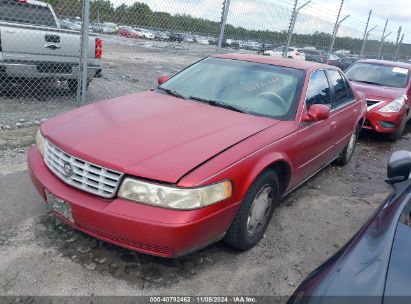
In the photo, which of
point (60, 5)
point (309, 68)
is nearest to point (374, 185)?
point (309, 68)

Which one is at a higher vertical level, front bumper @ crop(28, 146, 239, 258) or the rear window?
the rear window

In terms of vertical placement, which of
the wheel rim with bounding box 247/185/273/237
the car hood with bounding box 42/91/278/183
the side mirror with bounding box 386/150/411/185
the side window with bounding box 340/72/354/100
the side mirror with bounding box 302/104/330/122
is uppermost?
the side window with bounding box 340/72/354/100

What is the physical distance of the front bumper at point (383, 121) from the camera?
22.3ft

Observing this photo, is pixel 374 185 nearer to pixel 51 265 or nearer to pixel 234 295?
pixel 234 295

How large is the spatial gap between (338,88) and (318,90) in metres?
0.82

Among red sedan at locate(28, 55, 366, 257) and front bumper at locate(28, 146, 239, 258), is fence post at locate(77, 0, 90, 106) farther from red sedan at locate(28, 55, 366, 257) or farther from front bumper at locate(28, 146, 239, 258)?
front bumper at locate(28, 146, 239, 258)

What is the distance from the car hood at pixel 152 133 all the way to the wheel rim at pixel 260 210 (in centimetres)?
50

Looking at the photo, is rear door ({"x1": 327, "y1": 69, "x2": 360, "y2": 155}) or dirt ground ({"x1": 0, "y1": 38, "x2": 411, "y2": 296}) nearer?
A: dirt ground ({"x1": 0, "y1": 38, "x2": 411, "y2": 296})

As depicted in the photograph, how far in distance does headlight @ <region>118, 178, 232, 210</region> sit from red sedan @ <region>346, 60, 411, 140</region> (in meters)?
5.58

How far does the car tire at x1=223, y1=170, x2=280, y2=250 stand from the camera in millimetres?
2697

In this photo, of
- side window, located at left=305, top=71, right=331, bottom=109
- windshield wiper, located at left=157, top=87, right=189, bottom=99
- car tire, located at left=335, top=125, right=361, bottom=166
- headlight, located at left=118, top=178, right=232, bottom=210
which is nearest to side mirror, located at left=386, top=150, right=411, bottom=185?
headlight, located at left=118, top=178, right=232, bottom=210

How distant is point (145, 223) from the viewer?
7.23ft

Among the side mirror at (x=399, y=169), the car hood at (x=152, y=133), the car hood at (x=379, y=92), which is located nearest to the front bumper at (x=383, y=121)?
the car hood at (x=379, y=92)

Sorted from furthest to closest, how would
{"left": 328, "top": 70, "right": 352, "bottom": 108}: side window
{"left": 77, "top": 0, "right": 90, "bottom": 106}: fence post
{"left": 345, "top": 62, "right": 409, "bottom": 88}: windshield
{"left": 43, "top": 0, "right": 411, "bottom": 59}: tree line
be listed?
{"left": 345, "top": 62, "right": 409, "bottom": 88}: windshield → {"left": 43, "top": 0, "right": 411, "bottom": 59}: tree line → {"left": 77, "top": 0, "right": 90, "bottom": 106}: fence post → {"left": 328, "top": 70, "right": 352, "bottom": 108}: side window
